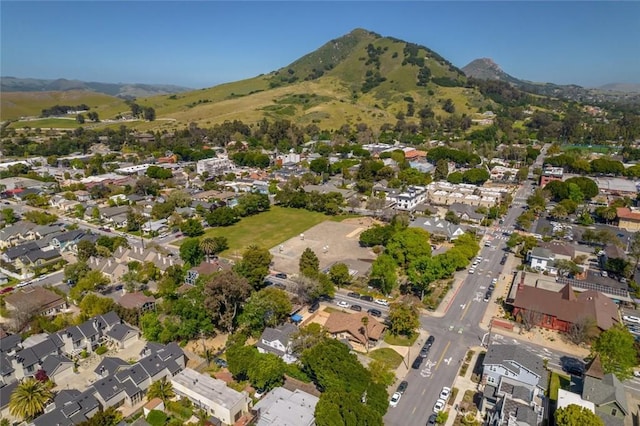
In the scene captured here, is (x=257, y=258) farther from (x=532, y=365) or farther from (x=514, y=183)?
(x=514, y=183)

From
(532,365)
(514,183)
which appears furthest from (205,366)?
(514,183)

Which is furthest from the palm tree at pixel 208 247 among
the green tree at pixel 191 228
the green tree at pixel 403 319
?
the green tree at pixel 403 319

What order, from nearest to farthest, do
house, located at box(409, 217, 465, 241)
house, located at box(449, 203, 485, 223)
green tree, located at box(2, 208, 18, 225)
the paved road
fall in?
the paved road → house, located at box(409, 217, 465, 241) → green tree, located at box(2, 208, 18, 225) → house, located at box(449, 203, 485, 223)

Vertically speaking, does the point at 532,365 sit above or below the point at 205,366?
above

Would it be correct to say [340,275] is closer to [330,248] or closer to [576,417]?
[330,248]

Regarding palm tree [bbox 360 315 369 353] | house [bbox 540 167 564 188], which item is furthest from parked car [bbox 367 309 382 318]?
house [bbox 540 167 564 188]

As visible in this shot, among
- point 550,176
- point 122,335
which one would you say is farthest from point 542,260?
point 550,176

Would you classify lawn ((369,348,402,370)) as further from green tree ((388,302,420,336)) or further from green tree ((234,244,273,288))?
green tree ((234,244,273,288))

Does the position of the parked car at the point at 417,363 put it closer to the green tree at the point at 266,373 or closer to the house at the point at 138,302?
the green tree at the point at 266,373
